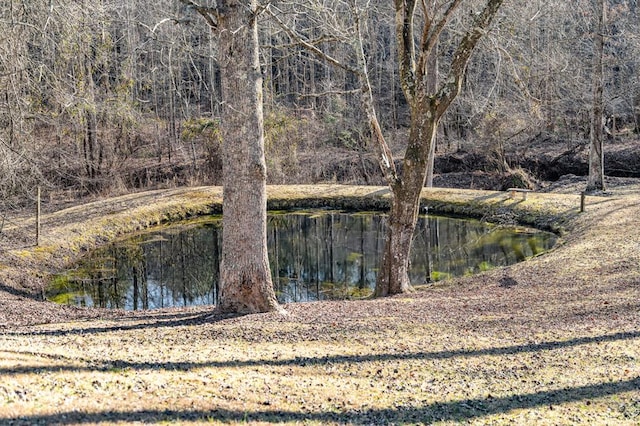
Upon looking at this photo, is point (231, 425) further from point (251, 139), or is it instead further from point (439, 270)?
point (439, 270)

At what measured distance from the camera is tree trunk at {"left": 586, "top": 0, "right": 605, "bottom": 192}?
20422mm

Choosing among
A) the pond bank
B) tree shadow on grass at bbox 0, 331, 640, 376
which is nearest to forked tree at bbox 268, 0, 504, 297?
tree shadow on grass at bbox 0, 331, 640, 376

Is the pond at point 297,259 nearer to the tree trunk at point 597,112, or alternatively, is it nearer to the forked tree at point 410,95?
the forked tree at point 410,95

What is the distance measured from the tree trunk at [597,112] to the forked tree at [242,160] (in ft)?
49.2

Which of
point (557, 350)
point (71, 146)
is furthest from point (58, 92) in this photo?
point (71, 146)

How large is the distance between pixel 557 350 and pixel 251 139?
15.6 ft

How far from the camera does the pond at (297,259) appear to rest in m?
15.2

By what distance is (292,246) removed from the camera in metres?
19.9

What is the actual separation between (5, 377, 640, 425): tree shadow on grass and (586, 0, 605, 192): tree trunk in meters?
16.9

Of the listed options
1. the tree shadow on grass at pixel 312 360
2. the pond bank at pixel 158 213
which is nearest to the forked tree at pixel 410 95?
the tree shadow on grass at pixel 312 360

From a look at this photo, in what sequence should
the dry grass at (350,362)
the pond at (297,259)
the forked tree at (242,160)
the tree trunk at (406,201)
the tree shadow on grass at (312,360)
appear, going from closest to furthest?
1. the dry grass at (350,362)
2. the tree shadow on grass at (312,360)
3. the forked tree at (242,160)
4. the tree trunk at (406,201)
5. the pond at (297,259)

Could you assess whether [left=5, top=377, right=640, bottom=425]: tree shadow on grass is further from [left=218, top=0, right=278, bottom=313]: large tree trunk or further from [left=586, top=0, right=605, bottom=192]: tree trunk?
[left=586, top=0, right=605, bottom=192]: tree trunk

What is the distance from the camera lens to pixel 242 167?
896 centimetres

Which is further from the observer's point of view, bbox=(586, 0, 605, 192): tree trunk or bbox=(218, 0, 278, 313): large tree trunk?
bbox=(586, 0, 605, 192): tree trunk
